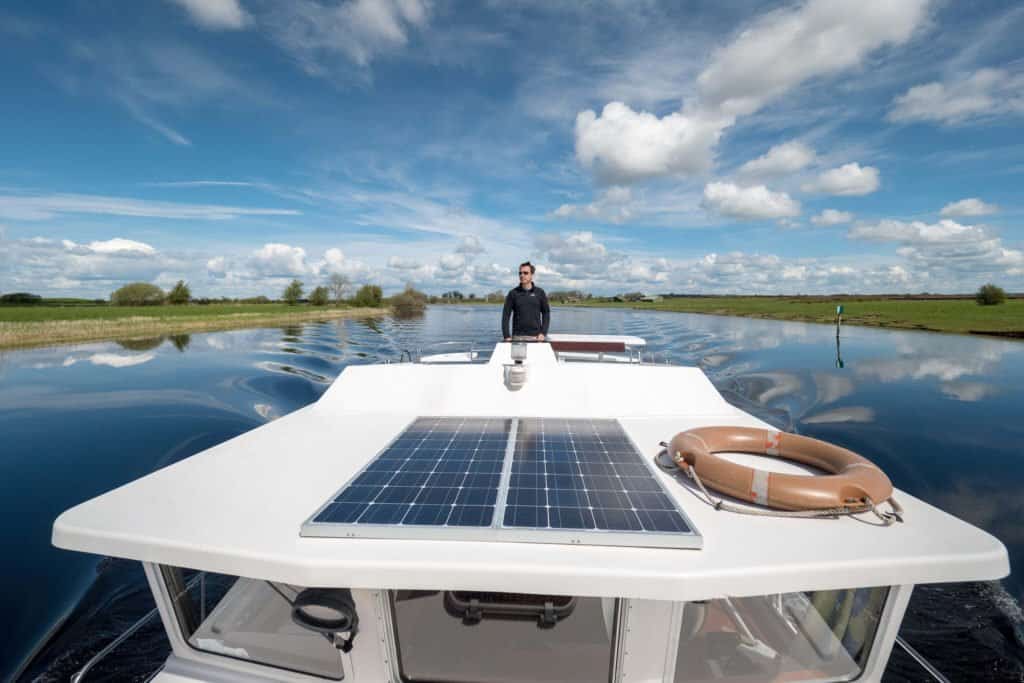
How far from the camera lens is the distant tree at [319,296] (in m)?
64.0

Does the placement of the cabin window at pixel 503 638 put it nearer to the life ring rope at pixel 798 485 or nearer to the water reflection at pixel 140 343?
the life ring rope at pixel 798 485

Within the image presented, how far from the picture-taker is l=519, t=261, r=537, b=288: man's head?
559 centimetres

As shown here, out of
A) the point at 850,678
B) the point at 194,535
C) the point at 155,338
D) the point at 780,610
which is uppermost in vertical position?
the point at 194,535

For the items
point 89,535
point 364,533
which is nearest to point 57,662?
point 89,535

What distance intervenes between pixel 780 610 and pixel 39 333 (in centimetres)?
3998

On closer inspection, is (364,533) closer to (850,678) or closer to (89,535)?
(89,535)

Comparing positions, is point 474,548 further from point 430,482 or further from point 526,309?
point 526,309

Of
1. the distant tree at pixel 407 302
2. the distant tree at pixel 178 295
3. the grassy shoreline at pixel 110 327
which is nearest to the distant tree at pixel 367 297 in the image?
the distant tree at pixel 407 302

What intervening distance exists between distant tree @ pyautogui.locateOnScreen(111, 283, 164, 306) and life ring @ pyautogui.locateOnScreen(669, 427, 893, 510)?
8261 cm

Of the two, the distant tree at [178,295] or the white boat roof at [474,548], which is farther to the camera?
the distant tree at [178,295]

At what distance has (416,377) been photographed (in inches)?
170

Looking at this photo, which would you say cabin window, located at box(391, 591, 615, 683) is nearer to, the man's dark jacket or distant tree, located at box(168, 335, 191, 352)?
the man's dark jacket

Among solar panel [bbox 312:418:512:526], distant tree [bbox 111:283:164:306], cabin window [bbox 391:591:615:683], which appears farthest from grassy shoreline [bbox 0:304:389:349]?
cabin window [bbox 391:591:615:683]

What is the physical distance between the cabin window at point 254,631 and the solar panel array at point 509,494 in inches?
24.0
